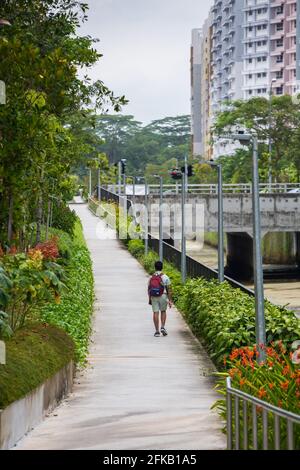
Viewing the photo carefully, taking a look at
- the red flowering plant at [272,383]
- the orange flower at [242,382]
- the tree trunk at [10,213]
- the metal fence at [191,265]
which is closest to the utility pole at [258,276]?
the red flowering plant at [272,383]

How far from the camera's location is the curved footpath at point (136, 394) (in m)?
14.1

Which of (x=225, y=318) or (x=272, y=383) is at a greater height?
(x=272, y=383)

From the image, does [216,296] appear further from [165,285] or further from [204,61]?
[204,61]

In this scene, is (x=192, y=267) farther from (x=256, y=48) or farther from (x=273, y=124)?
(x=256, y=48)

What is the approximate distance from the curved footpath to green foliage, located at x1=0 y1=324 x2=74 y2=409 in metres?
0.63

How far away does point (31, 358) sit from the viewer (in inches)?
655

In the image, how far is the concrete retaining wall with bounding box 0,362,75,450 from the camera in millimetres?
13469

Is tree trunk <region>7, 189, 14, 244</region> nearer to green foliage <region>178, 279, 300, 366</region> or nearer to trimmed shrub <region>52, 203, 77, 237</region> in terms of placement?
green foliage <region>178, 279, 300, 366</region>

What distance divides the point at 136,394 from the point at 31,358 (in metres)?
3.40

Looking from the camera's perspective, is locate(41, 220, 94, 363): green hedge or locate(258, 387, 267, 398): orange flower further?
locate(41, 220, 94, 363): green hedge

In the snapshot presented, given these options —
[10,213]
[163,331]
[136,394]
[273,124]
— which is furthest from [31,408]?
[273,124]

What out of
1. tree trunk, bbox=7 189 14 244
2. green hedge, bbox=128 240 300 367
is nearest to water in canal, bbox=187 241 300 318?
green hedge, bbox=128 240 300 367

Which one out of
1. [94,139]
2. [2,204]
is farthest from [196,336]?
[94,139]
